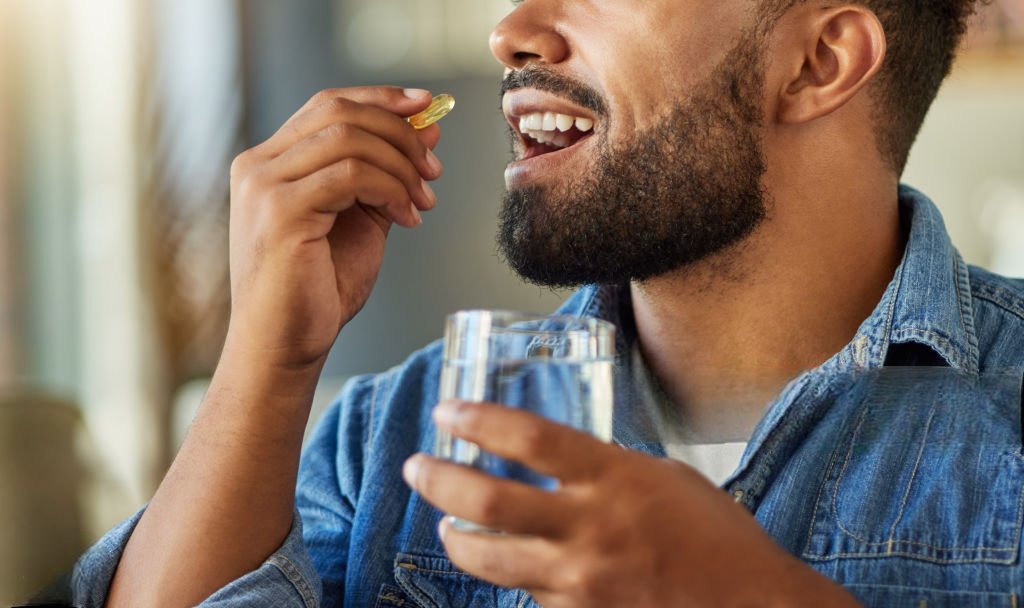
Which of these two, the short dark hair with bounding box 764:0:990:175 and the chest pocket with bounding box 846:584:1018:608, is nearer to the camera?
the chest pocket with bounding box 846:584:1018:608

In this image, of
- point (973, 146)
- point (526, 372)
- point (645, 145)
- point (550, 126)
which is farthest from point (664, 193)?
point (973, 146)

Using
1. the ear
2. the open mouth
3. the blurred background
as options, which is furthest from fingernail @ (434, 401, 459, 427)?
the blurred background

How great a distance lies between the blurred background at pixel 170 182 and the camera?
3520 mm

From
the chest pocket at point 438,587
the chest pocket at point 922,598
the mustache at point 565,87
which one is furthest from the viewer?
the mustache at point 565,87

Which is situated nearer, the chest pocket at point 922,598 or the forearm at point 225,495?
the chest pocket at point 922,598

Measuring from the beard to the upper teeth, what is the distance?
0.03m

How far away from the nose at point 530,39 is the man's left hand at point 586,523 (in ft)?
2.47

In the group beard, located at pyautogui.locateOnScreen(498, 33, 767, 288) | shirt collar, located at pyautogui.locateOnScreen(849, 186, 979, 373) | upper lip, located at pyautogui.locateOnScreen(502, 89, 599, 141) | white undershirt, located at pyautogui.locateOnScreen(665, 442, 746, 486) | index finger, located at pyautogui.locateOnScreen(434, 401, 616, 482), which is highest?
upper lip, located at pyautogui.locateOnScreen(502, 89, 599, 141)

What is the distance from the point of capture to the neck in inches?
51.8

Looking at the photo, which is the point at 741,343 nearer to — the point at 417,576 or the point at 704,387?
the point at 704,387

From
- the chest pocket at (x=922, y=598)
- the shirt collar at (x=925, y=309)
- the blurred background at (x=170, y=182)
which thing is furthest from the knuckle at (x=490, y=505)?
the blurred background at (x=170, y=182)

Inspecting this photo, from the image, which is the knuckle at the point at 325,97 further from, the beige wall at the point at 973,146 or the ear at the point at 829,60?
the beige wall at the point at 973,146

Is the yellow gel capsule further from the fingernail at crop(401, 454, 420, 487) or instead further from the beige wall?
the beige wall

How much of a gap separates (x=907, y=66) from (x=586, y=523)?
1.01m
